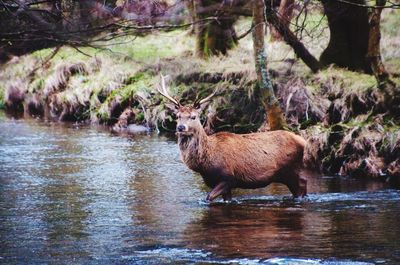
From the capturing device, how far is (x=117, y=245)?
9648 mm

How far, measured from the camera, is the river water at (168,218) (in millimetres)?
9102

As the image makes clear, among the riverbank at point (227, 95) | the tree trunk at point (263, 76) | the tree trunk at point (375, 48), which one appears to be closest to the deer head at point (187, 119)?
Result: the riverbank at point (227, 95)

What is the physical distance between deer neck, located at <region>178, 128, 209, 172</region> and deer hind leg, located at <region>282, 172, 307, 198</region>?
1378 millimetres

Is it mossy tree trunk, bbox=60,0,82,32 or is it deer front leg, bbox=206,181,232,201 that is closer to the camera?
mossy tree trunk, bbox=60,0,82,32

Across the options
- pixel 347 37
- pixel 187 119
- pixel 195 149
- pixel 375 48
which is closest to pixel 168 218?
pixel 195 149

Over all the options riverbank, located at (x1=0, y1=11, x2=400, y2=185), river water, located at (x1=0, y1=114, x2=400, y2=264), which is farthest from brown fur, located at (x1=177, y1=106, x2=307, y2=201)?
riverbank, located at (x1=0, y1=11, x2=400, y2=185)

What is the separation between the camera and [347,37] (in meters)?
18.7

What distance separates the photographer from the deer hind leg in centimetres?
1305

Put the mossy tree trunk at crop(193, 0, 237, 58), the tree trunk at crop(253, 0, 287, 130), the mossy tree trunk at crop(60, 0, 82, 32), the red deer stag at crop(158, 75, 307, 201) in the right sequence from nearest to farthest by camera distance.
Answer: the mossy tree trunk at crop(60, 0, 82, 32), the red deer stag at crop(158, 75, 307, 201), the tree trunk at crop(253, 0, 287, 130), the mossy tree trunk at crop(193, 0, 237, 58)

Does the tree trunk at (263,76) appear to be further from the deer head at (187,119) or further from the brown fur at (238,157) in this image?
the deer head at (187,119)

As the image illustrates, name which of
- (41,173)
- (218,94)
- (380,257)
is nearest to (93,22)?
(380,257)

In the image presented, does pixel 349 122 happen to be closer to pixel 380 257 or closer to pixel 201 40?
pixel 380 257

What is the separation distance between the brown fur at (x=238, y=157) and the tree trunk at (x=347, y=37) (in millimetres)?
5348

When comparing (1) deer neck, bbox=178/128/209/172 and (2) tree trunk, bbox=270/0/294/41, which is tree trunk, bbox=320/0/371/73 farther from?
(1) deer neck, bbox=178/128/209/172
